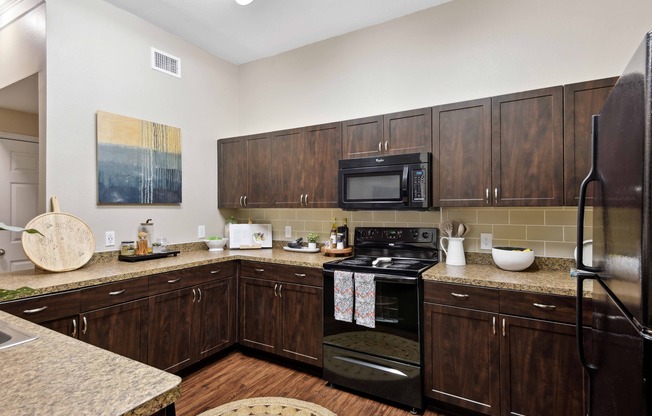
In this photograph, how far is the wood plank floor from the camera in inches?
90.8

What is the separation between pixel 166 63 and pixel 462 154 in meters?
2.81

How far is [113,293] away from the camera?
221 centimetres

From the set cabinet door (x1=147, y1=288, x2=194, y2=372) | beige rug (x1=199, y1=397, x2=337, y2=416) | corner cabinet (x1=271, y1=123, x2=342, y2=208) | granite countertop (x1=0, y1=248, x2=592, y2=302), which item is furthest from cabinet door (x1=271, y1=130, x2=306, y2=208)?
beige rug (x1=199, y1=397, x2=337, y2=416)

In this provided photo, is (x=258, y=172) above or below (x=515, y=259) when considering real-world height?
above

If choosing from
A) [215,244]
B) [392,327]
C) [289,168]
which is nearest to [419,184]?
[392,327]

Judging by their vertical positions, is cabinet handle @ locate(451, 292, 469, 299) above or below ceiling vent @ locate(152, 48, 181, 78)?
below

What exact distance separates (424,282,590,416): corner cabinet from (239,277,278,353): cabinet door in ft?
4.26

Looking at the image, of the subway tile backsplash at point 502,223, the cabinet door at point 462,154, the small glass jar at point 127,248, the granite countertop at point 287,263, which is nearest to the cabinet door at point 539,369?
the granite countertop at point 287,263

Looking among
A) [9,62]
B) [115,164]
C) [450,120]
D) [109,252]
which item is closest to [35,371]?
[109,252]

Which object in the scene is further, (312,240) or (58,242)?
(312,240)

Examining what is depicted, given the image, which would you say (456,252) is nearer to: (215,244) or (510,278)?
(510,278)

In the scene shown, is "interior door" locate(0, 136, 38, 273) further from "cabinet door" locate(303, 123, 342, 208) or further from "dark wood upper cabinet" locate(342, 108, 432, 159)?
"dark wood upper cabinet" locate(342, 108, 432, 159)

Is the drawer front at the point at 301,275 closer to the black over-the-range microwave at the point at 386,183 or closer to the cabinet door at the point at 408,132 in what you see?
the black over-the-range microwave at the point at 386,183

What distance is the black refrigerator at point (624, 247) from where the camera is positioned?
0.68 m
